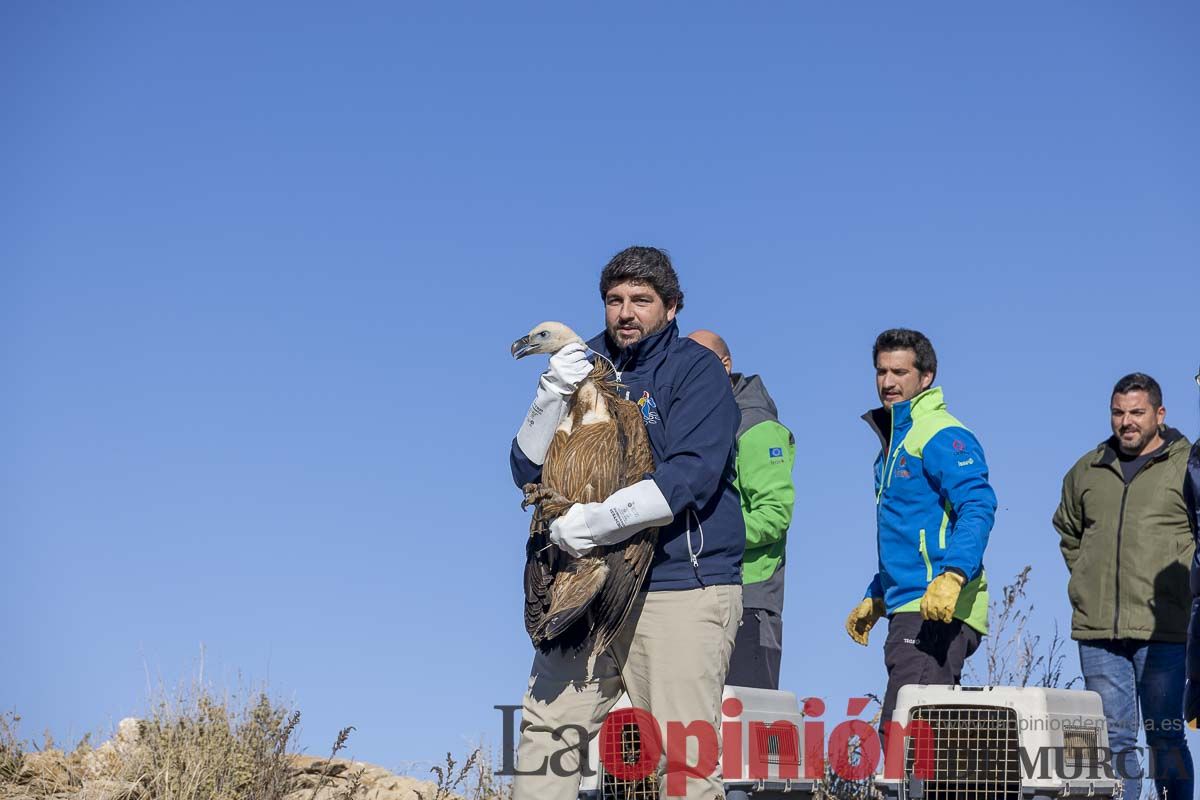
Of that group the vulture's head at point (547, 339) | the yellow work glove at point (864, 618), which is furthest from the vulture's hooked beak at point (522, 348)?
the yellow work glove at point (864, 618)

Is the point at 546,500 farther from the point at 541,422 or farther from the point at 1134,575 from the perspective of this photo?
the point at 1134,575

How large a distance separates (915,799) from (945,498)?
1.25 meters

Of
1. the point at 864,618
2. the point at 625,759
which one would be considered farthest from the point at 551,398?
the point at 864,618

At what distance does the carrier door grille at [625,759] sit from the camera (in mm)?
5055

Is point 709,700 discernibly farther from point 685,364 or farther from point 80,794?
point 80,794

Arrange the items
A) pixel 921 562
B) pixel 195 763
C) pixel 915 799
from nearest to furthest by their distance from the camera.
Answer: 1. pixel 915 799
2. pixel 921 562
3. pixel 195 763

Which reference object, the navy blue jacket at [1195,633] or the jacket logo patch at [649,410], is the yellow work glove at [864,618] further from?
the jacket logo patch at [649,410]

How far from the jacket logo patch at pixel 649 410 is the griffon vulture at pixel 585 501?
6 cm

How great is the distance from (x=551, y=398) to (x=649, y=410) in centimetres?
32

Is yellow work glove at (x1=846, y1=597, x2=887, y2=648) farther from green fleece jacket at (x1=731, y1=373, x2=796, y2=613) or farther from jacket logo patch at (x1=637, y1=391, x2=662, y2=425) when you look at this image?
jacket logo patch at (x1=637, y1=391, x2=662, y2=425)

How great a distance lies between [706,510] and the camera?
4.45m

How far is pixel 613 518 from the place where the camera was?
163 inches

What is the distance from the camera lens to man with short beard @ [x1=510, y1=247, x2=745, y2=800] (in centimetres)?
422

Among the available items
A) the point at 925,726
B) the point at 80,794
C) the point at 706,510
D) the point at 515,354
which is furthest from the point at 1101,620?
the point at 80,794
